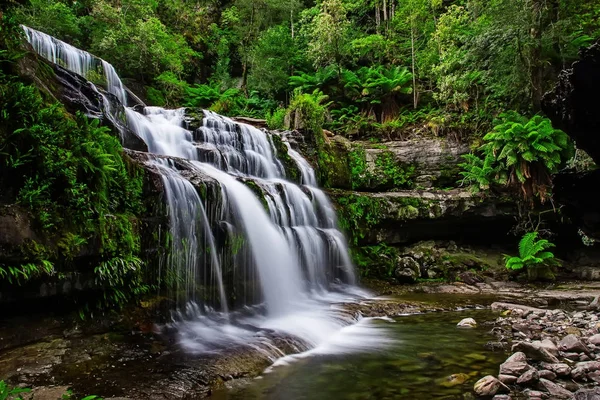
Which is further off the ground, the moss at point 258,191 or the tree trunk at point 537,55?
the tree trunk at point 537,55

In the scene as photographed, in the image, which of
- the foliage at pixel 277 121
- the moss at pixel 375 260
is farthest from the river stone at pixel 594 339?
the foliage at pixel 277 121

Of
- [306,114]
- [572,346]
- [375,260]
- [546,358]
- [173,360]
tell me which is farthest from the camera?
[306,114]

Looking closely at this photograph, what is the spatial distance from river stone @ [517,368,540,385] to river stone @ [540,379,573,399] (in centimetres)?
7

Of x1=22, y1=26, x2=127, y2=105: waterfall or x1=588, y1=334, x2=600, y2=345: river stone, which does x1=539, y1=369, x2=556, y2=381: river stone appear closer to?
x1=588, y1=334, x2=600, y2=345: river stone

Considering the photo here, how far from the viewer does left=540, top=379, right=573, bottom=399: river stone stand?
12.1ft

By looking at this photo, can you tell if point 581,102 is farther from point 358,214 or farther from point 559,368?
point 358,214

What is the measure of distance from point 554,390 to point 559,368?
621 mm

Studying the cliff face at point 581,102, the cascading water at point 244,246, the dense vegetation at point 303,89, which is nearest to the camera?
the cliff face at point 581,102

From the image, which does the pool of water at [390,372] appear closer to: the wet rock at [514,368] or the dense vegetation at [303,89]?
the wet rock at [514,368]

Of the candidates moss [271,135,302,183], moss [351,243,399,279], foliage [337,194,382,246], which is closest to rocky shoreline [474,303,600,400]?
moss [351,243,399,279]

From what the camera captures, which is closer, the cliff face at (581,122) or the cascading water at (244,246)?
the cliff face at (581,122)

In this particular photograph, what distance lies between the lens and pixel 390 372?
15.4ft

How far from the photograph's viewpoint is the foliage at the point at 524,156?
453 inches

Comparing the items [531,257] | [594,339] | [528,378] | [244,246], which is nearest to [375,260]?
[531,257]
